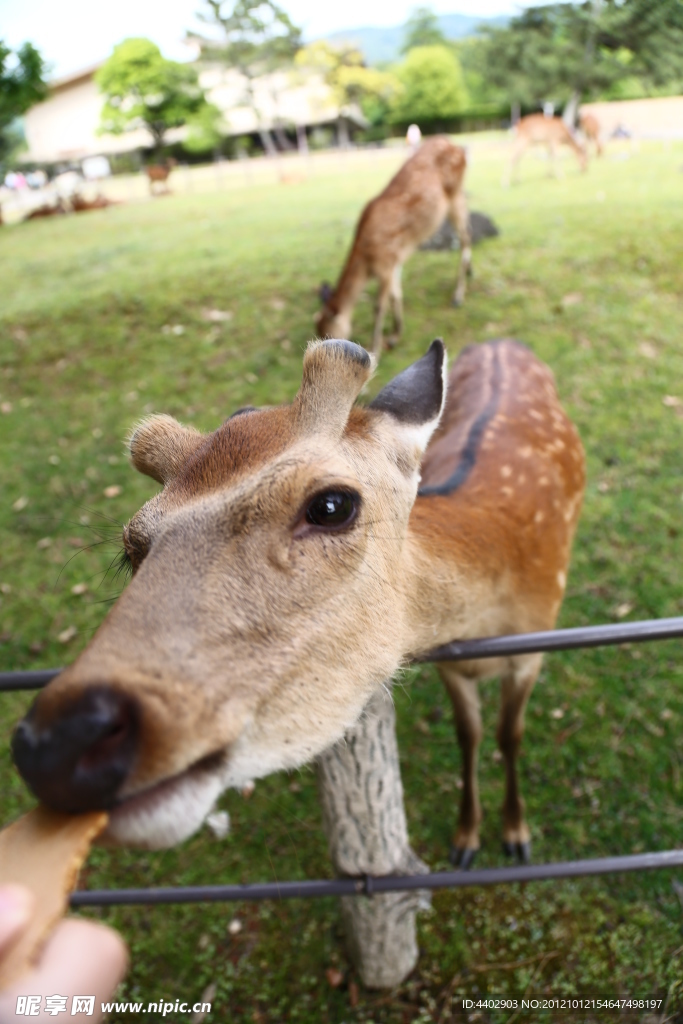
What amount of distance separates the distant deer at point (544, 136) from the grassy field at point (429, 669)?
4.20 m

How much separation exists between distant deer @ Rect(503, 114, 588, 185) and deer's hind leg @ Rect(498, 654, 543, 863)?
1685cm

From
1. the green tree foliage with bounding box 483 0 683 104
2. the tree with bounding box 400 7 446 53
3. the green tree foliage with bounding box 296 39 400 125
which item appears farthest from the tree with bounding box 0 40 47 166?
the tree with bounding box 400 7 446 53

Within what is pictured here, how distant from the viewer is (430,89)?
42781mm

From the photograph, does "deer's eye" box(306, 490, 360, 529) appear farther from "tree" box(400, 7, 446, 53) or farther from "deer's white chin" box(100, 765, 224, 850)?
"tree" box(400, 7, 446, 53)

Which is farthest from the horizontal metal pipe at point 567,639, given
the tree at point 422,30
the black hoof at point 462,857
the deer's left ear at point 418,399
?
the tree at point 422,30

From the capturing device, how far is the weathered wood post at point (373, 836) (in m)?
2.19

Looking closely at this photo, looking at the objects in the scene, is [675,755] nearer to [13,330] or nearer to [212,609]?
[212,609]

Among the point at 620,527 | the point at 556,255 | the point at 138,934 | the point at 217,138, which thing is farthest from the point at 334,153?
the point at 138,934

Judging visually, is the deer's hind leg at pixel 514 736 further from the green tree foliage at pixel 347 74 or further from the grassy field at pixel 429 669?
the green tree foliage at pixel 347 74

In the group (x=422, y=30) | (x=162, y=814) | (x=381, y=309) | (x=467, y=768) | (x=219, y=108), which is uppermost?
(x=422, y=30)

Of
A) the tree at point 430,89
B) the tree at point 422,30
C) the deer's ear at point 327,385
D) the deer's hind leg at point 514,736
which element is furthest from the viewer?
the tree at point 422,30

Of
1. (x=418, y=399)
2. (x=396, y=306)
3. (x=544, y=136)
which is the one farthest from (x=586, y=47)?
(x=544, y=136)

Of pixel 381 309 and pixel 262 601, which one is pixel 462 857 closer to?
pixel 262 601

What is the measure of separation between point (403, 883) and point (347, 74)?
1942 inches
